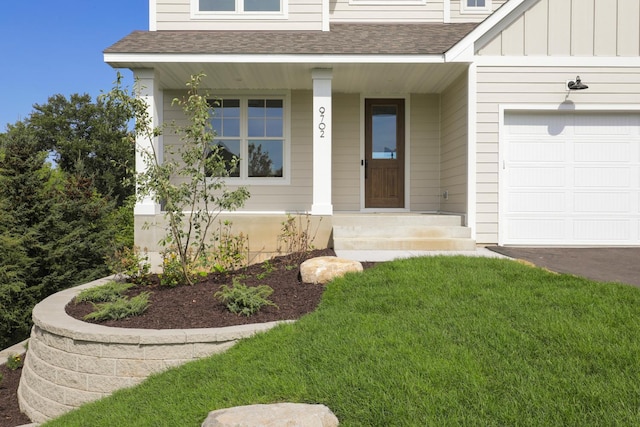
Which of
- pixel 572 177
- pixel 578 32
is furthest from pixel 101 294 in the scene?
pixel 578 32

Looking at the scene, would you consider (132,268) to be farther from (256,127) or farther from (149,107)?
(256,127)

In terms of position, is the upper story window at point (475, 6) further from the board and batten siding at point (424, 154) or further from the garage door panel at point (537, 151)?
the garage door panel at point (537, 151)

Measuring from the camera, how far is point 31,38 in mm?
27906

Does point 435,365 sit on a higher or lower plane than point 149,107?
lower

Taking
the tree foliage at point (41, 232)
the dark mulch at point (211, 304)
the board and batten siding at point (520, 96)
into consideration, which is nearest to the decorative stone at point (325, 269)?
the dark mulch at point (211, 304)

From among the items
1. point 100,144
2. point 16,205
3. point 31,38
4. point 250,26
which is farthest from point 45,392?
point 31,38

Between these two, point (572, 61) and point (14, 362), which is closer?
point (14, 362)

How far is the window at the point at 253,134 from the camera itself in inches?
340

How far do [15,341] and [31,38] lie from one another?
27.5m

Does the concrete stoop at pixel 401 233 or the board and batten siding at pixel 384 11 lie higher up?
the board and batten siding at pixel 384 11

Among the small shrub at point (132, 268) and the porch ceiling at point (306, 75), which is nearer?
the small shrub at point (132, 268)

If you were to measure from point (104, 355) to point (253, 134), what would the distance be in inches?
231

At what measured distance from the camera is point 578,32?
275 inches

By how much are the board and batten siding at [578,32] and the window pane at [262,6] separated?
4.22m
